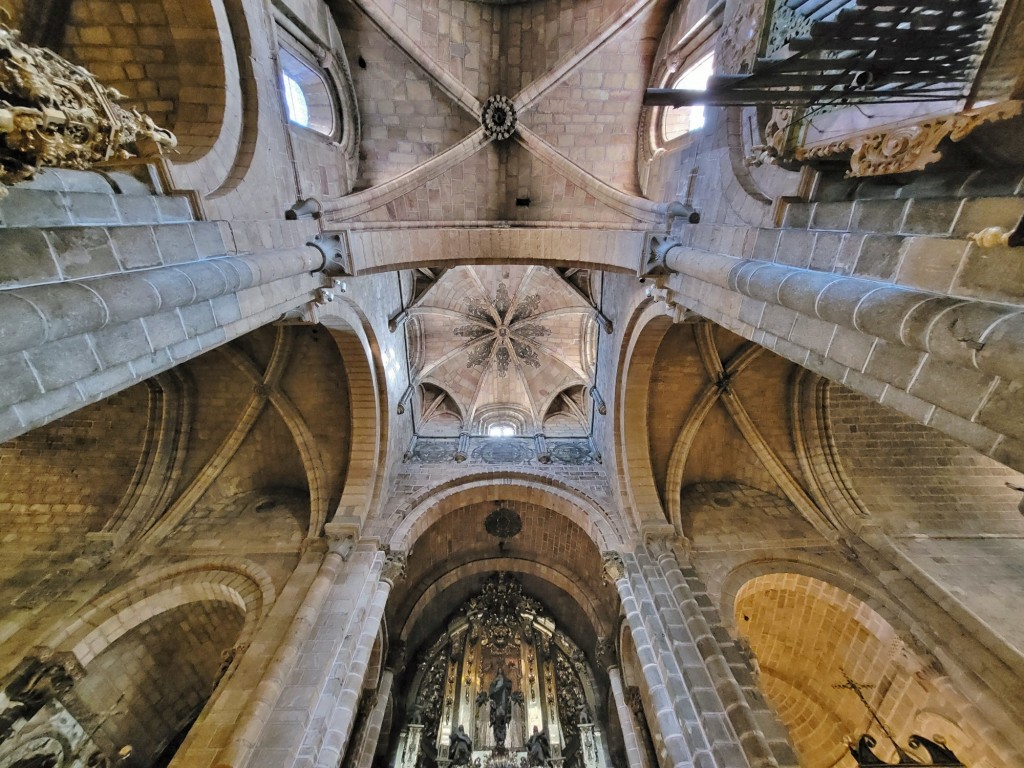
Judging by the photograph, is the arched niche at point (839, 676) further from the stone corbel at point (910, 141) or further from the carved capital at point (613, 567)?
the stone corbel at point (910, 141)

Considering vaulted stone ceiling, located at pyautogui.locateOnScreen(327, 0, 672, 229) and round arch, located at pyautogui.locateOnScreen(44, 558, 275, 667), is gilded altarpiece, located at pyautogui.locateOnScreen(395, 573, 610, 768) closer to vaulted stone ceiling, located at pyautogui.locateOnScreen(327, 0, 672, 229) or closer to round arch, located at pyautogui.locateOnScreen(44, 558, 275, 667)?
round arch, located at pyautogui.locateOnScreen(44, 558, 275, 667)

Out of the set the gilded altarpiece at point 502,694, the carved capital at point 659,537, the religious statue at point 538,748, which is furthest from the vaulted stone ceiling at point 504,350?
the religious statue at point 538,748

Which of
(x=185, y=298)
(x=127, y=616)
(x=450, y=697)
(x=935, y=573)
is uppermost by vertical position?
(x=185, y=298)

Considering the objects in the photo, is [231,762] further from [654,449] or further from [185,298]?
[654,449]

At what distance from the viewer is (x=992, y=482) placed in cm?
809

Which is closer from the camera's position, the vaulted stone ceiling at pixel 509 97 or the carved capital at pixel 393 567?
the vaulted stone ceiling at pixel 509 97

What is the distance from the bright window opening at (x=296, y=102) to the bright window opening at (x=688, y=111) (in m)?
5.98

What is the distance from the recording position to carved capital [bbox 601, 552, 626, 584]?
24.2 feet

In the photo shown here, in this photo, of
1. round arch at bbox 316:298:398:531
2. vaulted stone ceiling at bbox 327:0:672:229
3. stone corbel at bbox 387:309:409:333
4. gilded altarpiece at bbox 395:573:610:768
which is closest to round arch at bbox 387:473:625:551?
round arch at bbox 316:298:398:531

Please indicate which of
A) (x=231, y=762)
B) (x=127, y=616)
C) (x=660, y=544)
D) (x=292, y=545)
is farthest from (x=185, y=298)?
(x=660, y=544)

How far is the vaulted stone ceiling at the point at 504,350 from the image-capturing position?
40.1 feet

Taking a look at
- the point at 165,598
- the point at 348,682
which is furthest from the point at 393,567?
the point at 165,598

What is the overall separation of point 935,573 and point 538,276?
10.1 meters

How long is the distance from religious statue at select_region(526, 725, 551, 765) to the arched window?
36.3 feet
